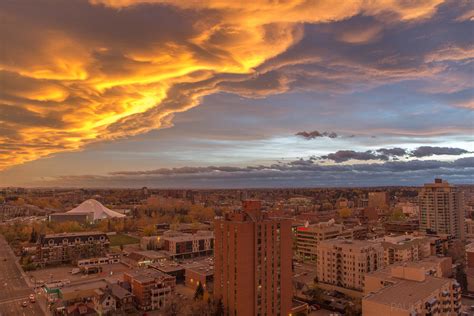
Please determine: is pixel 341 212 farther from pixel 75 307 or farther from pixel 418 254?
pixel 75 307

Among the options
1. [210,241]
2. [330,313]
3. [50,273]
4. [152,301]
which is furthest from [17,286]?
[330,313]

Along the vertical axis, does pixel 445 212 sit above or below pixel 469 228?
above

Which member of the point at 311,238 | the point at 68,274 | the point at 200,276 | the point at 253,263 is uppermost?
the point at 253,263

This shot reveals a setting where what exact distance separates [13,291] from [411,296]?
2551 centimetres

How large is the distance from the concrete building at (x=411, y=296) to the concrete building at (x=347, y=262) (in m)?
5.59

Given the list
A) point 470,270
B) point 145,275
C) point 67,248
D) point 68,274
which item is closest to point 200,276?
point 145,275

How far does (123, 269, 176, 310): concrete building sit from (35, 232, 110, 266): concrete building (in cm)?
1448

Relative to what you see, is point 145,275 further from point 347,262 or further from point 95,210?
point 95,210

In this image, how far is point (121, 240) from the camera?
48656 millimetres

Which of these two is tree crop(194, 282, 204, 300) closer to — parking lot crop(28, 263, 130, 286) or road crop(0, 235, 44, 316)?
parking lot crop(28, 263, 130, 286)

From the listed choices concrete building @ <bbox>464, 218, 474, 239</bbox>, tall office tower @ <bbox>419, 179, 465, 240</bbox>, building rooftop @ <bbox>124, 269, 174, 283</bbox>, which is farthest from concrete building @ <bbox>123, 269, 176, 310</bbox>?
concrete building @ <bbox>464, 218, 474, 239</bbox>

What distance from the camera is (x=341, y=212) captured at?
216 ft

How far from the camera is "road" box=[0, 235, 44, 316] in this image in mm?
22375

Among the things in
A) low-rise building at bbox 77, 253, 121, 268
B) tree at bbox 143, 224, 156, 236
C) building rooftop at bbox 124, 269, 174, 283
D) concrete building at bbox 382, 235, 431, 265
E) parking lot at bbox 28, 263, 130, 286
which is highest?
concrete building at bbox 382, 235, 431, 265
